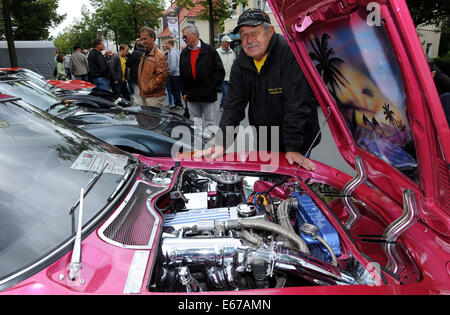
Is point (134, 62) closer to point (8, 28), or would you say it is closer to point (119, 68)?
point (119, 68)

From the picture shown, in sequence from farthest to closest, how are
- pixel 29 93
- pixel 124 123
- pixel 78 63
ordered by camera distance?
pixel 78 63 < pixel 29 93 < pixel 124 123

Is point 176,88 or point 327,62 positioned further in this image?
point 176,88

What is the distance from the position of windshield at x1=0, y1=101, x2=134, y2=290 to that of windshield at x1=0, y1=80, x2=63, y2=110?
300cm

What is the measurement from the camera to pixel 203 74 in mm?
5270

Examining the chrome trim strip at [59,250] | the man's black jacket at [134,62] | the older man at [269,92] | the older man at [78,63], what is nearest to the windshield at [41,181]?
the chrome trim strip at [59,250]

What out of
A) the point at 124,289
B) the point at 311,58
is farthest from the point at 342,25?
the point at 124,289

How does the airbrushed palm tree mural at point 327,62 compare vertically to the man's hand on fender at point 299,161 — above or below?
above

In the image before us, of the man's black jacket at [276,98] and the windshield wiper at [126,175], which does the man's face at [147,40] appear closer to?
the man's black jacket at [276,98]

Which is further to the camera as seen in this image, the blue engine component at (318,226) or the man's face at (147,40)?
the man's face at (147,40)

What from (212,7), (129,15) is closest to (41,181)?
(212,7)

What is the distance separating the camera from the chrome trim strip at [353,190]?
1795 mm

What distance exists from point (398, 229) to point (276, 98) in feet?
5.56

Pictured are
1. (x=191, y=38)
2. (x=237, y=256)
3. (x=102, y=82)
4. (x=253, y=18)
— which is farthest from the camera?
(x=102, y=82)

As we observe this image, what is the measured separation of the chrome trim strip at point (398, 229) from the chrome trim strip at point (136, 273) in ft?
3.55
